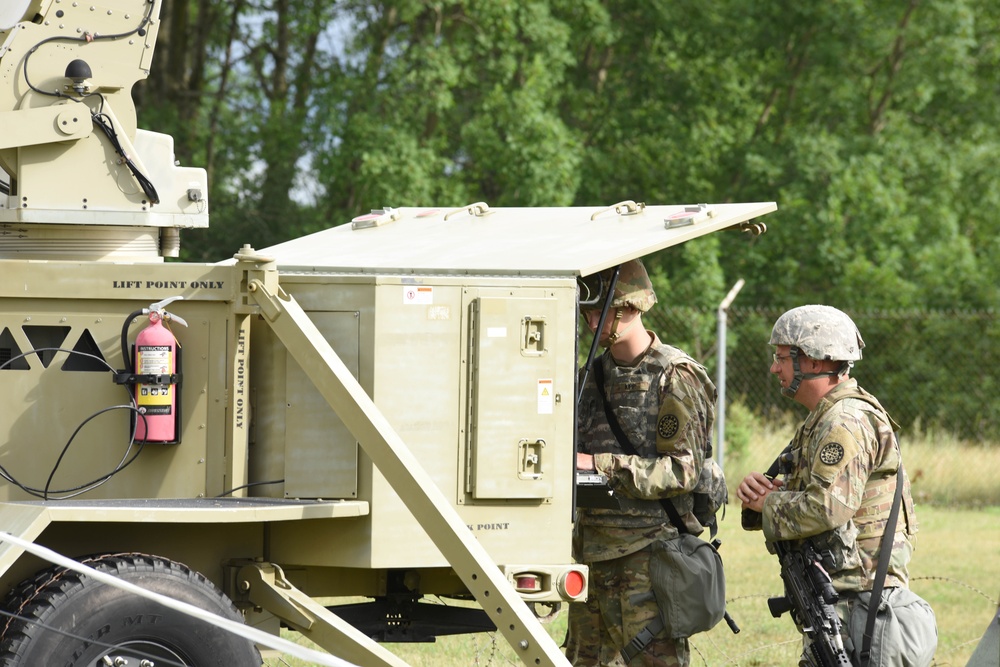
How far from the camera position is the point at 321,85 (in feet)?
60.8

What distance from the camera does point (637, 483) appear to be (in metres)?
5.71

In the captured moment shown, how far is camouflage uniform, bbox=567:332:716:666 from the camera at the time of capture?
5.77 meters

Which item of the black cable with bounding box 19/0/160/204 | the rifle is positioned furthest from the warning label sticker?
the black cable with bounding box 19/0/160/204

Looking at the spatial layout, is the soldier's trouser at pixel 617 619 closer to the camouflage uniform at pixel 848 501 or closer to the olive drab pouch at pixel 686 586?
the olive drab pouch at pixel 686 586

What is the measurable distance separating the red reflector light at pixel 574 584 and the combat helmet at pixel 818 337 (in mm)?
1190

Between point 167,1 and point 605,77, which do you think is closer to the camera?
point 167,1

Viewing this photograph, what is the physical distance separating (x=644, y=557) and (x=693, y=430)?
58 centimetres

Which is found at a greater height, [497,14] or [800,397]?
[497,14]

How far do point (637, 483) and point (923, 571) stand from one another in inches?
230

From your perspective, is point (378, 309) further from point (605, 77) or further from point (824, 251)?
point (605, 77)

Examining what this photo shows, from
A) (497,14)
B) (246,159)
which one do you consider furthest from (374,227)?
(246,159)

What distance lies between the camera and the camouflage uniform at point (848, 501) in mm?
Answer: 5242

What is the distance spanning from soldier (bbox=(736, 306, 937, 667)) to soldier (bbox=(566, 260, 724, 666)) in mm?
375

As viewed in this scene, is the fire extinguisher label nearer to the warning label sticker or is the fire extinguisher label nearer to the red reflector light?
the warning label sticker
